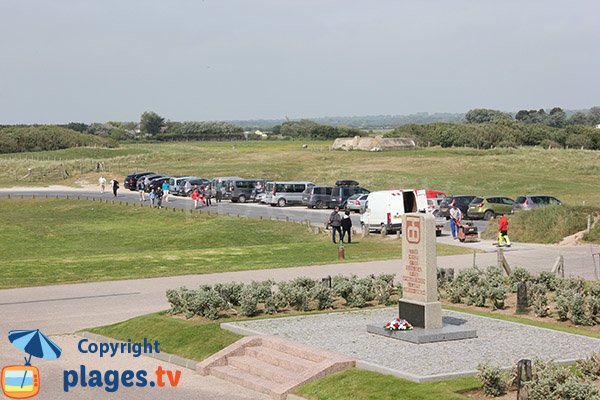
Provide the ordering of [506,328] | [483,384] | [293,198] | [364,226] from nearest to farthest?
[483,384] < [506,328] < [364,226] < [293,198]

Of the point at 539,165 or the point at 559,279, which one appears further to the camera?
the point at 539,165

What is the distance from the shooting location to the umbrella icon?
68.0ft

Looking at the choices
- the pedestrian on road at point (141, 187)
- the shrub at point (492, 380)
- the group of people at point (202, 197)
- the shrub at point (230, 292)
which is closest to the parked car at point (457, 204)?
the group of people at point (202, 197)

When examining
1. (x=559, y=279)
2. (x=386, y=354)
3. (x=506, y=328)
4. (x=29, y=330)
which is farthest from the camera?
(x=559, y=279)

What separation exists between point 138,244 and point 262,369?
30.9m

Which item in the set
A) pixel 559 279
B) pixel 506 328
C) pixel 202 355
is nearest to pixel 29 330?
pixel 202 355

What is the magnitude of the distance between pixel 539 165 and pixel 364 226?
184 ft

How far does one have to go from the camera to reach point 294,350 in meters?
19.2

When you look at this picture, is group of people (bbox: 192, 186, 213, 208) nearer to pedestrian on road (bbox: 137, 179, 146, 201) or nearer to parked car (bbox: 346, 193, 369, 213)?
pedestrian on road (bbox: 137, 179, 146, 201)

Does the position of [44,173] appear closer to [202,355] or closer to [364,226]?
[364,226]

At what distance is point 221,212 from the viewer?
62.1 metres

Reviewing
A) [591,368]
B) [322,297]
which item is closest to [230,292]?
[322,297]

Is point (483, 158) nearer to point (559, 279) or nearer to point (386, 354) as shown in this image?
point (559, 279)

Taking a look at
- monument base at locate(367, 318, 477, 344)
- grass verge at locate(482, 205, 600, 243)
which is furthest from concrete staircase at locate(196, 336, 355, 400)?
grass verge at locate(482, 205, 600, 243)
